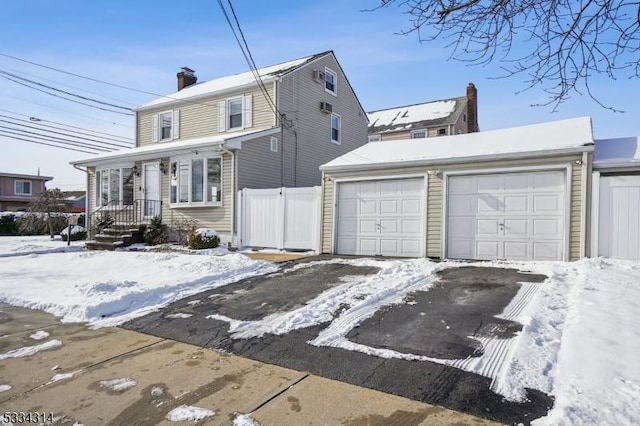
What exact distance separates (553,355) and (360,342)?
1834 mm

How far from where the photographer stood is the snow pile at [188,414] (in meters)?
2.99

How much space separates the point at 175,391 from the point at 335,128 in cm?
1789

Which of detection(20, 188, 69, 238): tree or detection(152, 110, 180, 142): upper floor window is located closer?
detection(152, 110, 180, 142): upper floor window

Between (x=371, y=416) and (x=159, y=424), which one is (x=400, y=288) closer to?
(x=371, y=416)

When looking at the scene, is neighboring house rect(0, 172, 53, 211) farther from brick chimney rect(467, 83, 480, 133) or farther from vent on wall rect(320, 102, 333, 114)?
brick chimney rect(467, 83, 480, 133)

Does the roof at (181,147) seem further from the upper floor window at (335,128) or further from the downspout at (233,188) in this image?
the upper floor window at (335,128)

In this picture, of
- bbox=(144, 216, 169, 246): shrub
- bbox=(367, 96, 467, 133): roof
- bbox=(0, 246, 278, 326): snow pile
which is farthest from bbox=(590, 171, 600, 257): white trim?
bbox=(367, 96, 467, 133): roof

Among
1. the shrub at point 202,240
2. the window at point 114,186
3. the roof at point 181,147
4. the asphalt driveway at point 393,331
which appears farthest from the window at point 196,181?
the asphalt driveway at point 393,331

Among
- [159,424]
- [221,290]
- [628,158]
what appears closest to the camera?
[159,424]

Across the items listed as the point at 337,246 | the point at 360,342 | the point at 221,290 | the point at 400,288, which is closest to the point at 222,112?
the point at 337,246

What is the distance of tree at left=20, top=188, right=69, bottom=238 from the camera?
23.4 metres

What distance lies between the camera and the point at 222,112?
17.5 m

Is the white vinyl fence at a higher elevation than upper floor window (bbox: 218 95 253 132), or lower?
lower

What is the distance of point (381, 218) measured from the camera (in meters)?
10.9
